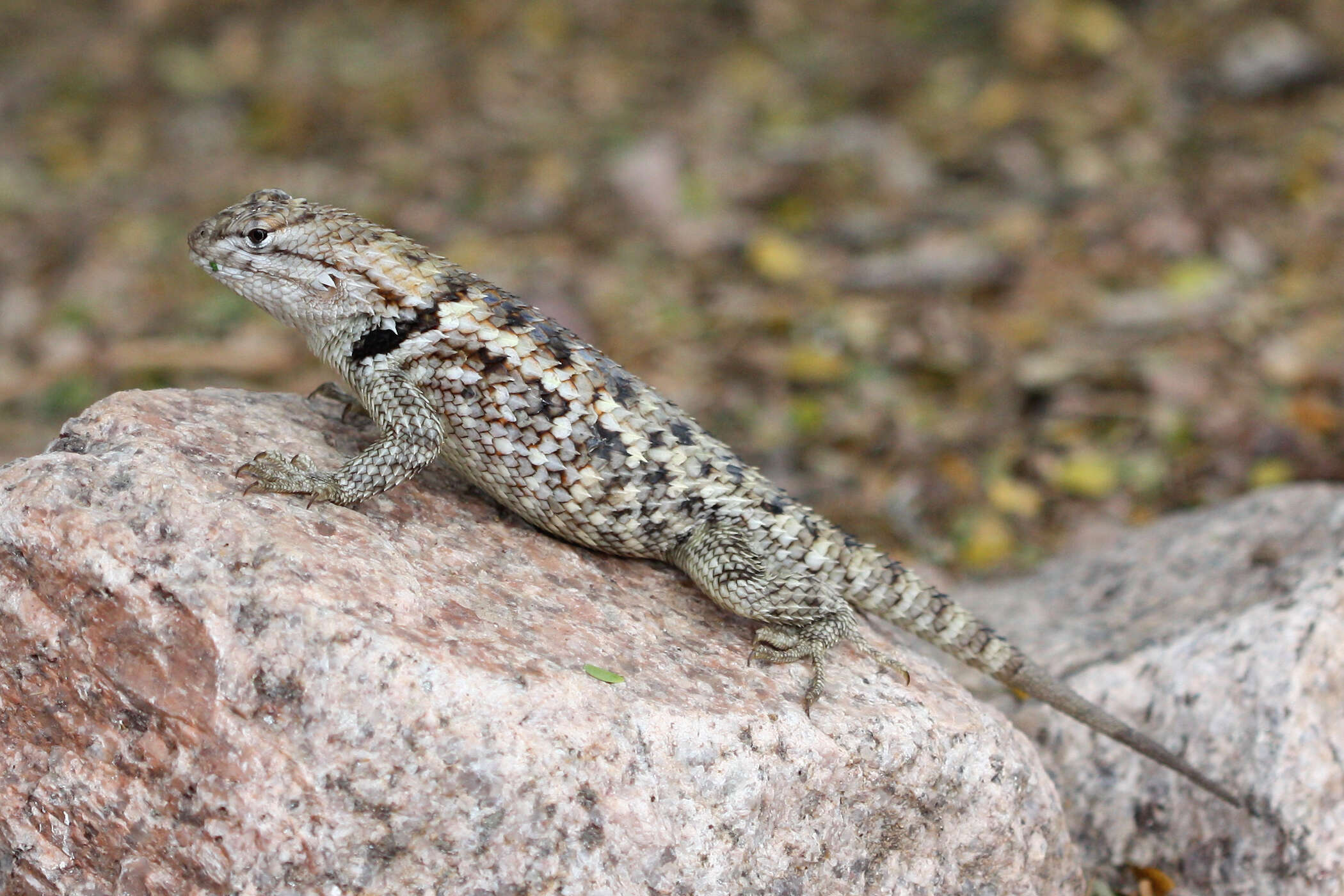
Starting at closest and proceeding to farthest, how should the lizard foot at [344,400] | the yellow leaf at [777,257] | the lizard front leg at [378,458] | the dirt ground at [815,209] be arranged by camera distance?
the lizard front leg at [378,458], the lizard foot at [344,400], the dirt ground at [815,209], the yellow leaf at [777,257]

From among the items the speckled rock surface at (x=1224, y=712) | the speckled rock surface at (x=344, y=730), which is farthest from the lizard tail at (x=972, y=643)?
the speckled rock surface at (x=344, y=730)

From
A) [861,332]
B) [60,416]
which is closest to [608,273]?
[861,332]

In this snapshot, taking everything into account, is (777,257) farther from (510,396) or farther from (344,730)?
(344,730)

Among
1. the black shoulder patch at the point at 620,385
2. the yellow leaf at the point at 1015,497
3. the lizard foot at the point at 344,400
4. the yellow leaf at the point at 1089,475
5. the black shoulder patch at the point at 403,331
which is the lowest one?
the lizard foot at the point at 344,400

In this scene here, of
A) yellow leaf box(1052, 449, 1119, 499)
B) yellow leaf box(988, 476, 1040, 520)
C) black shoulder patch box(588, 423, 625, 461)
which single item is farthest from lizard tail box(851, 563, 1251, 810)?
yellow leaf box(1052, 449, 1119, 499)

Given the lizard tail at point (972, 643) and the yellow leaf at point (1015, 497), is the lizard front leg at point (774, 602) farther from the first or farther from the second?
the yellow leaf at point (1015, 497)

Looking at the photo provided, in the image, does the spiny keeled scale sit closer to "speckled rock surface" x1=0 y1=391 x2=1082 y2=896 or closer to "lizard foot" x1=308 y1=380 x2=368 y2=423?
"lizard foot" x1=308 y1=380 x2=368 y2=423

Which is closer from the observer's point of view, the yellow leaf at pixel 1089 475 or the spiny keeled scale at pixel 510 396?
the spiny keeled scale at pixel 510 396
